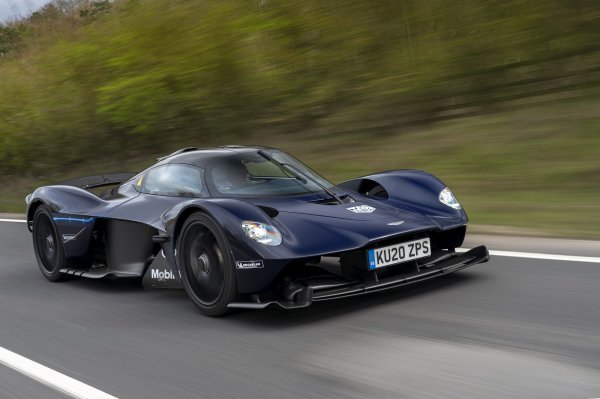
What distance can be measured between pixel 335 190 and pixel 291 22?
24.5 ft

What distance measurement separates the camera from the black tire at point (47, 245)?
6.11 m

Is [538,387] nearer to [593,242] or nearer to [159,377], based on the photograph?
[159,377]

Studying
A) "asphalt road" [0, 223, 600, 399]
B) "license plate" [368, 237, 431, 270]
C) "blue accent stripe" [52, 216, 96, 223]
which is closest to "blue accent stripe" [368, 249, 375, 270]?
"license plate" [368, 237, 431, 270]

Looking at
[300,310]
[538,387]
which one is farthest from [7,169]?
[538,387]

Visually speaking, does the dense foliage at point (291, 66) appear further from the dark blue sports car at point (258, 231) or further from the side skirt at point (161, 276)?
the side skirt at point (161, 276)

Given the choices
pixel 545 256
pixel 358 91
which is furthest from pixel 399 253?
pixel 358 91

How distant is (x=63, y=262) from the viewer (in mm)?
6035

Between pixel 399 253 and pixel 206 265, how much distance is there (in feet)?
3.84

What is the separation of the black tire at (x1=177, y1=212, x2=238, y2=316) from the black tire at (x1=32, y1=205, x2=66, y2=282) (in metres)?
1.84

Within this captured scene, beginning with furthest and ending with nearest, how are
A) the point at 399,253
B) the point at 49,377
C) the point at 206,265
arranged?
the point at 206,265
the point at 399,253
the point at 49,377

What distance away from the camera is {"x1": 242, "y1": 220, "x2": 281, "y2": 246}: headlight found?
13.6ft

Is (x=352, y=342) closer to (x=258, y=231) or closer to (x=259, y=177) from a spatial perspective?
(x=258, y=231)

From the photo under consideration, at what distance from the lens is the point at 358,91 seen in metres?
12.2

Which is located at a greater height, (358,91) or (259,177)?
(358,91)
